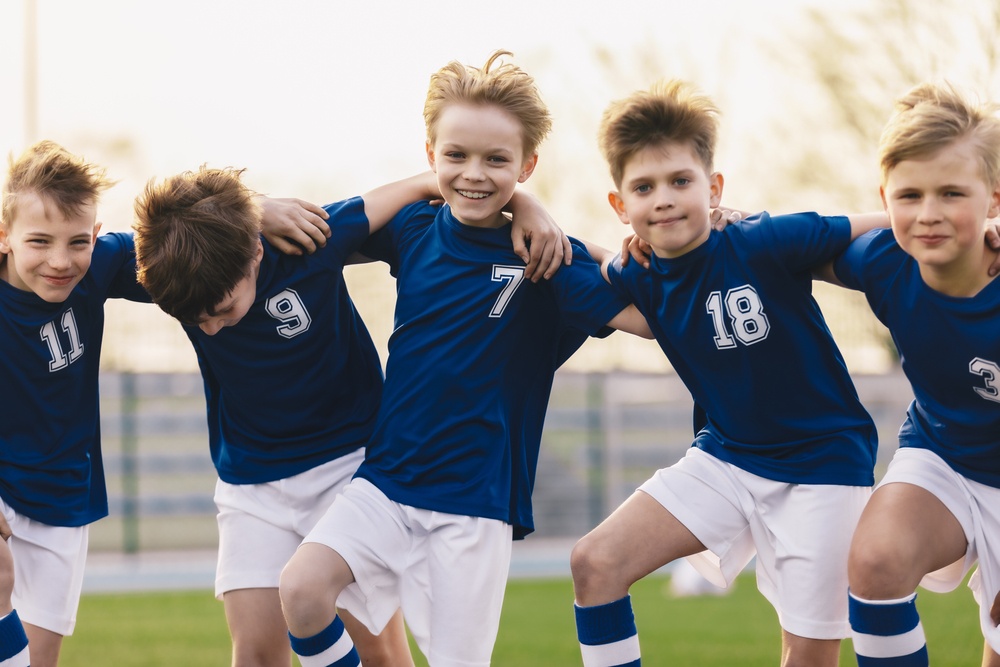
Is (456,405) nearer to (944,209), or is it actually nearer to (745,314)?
(745,314)

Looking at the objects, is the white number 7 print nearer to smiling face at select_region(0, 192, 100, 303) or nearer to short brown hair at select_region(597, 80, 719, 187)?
short brown hair at select_region(597, 80, 719, 187)

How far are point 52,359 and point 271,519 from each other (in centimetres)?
88

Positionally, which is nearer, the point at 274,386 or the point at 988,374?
the point at 988,374

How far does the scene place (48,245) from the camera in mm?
3723

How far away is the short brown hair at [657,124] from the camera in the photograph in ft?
11.7

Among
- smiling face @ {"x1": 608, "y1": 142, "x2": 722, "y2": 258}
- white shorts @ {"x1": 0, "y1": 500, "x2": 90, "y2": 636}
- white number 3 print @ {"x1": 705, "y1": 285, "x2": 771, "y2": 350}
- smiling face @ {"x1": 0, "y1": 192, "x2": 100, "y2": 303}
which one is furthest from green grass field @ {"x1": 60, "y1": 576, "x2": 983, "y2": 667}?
smiling face @ {"x1": 608, "y1": 142, "x2": 722, "y2": 258}

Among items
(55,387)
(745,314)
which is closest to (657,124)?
(745,314)

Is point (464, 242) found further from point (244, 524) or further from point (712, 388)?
point (244, 524)

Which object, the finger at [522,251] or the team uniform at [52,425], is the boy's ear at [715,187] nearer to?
the finger at [522,251]

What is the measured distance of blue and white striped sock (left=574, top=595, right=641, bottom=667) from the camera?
346 centimetres

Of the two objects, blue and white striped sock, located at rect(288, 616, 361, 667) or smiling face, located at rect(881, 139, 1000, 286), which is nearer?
smiling face, located at rect(881, 139, 1000, 286)

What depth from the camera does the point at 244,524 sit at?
3.87 meters

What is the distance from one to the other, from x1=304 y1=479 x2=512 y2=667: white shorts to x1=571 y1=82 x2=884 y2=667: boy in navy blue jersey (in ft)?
0.91

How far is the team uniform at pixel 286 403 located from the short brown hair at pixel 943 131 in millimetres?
1628
